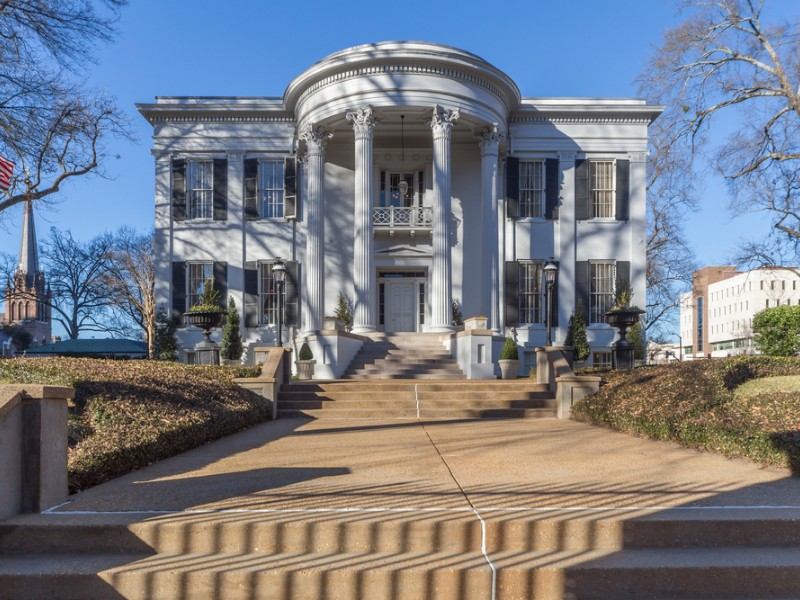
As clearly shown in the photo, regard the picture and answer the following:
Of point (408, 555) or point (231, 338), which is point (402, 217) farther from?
point (408, 555)

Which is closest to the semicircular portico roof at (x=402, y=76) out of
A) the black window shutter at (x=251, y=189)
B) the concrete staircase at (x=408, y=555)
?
the black window shutter at (x=251, y=189)

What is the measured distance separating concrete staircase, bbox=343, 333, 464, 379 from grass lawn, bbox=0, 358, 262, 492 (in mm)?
5519

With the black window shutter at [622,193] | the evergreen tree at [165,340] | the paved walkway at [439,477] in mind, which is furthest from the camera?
the black window shutter at [622,193]

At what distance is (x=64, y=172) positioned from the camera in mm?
17844

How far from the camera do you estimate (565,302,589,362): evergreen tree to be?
66.6 ft

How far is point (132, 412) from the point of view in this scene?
7.00 meters

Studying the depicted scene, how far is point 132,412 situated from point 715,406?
7.36 metres

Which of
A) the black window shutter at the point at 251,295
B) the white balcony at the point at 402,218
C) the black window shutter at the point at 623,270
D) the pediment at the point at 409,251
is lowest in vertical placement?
the black window shutter at the point at 251,295

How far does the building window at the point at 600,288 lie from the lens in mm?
21344

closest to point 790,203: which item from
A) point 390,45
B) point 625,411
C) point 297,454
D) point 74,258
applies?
point 390,45

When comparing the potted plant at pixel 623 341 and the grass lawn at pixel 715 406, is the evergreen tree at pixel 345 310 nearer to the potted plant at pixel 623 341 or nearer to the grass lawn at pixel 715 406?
the potted plant at pixel 623 341

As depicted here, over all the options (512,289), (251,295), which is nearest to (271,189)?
(251,295)

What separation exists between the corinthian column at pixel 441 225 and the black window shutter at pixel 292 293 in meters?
5.45

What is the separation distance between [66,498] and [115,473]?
39.7 inches
